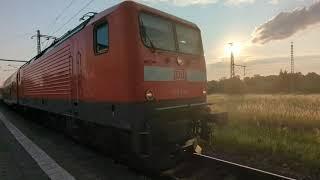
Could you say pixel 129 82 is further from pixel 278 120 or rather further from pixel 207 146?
pixel 278 120

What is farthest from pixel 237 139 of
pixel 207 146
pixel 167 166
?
pixel 167 166

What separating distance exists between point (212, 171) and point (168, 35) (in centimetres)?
289

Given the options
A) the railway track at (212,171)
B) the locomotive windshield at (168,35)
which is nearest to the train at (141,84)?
the locomotive windshield at (168,35)

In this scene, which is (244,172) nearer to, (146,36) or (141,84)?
(141,84)

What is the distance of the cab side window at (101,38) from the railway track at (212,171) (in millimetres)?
2817

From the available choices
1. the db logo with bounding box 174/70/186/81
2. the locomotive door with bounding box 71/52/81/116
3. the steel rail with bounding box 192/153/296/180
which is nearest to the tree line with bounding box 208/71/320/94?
the locomotive door with bounding box 71/52/81/116

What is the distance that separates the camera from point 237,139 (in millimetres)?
11680

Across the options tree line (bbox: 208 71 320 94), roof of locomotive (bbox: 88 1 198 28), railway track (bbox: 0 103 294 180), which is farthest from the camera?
tree line (bbox: 208 71 320 94)

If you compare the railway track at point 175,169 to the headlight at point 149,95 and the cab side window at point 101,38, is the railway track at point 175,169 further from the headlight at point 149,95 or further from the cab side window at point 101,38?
the cab side window at point 101,38

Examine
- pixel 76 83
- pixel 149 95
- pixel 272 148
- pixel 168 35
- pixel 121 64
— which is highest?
pixel 168 35

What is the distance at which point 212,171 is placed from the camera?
8.04 metres

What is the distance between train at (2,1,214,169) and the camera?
772cm

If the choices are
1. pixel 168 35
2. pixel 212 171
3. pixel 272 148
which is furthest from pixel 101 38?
pixel 272 148

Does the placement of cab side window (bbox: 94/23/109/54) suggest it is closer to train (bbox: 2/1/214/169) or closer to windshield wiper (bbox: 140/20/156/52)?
train (bbox: 2/1/214/169)
